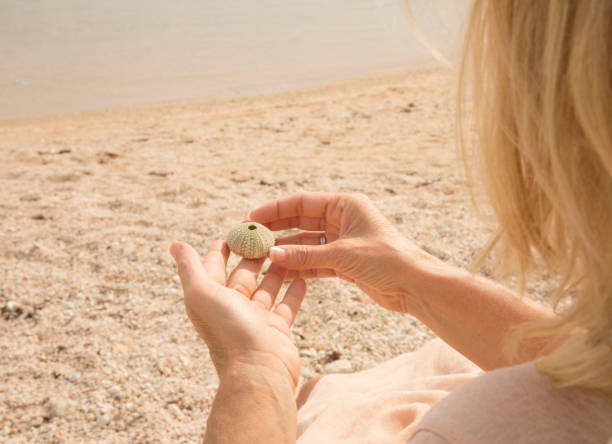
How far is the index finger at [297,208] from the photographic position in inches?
102

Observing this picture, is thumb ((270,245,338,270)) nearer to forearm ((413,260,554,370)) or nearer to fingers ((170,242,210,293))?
fingers ((170,242,210,293))

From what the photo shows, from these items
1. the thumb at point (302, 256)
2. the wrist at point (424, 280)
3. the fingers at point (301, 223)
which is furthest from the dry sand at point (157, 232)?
the fingers at point (301, 223)

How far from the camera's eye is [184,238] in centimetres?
417

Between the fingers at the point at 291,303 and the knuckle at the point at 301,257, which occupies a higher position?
the knuckle at the point at 301,257

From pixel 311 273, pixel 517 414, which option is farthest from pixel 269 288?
pixel 517 414

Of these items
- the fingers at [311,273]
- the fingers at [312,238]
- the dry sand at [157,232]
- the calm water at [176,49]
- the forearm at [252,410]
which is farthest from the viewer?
the calm water at [176,49]

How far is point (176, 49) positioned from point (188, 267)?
11.1 metres

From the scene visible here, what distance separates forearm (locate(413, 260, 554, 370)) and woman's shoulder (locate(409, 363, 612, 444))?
0.73 metres

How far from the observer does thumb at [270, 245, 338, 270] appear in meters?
2.21

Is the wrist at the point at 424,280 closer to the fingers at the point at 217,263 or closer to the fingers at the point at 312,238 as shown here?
the fingers at the point at 312,238

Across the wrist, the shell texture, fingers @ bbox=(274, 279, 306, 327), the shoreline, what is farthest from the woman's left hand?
the shoreline

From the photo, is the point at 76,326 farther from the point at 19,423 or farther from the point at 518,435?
the point at 518,435

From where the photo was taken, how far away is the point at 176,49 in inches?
472

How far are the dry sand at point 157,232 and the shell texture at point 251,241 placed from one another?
85 cm
